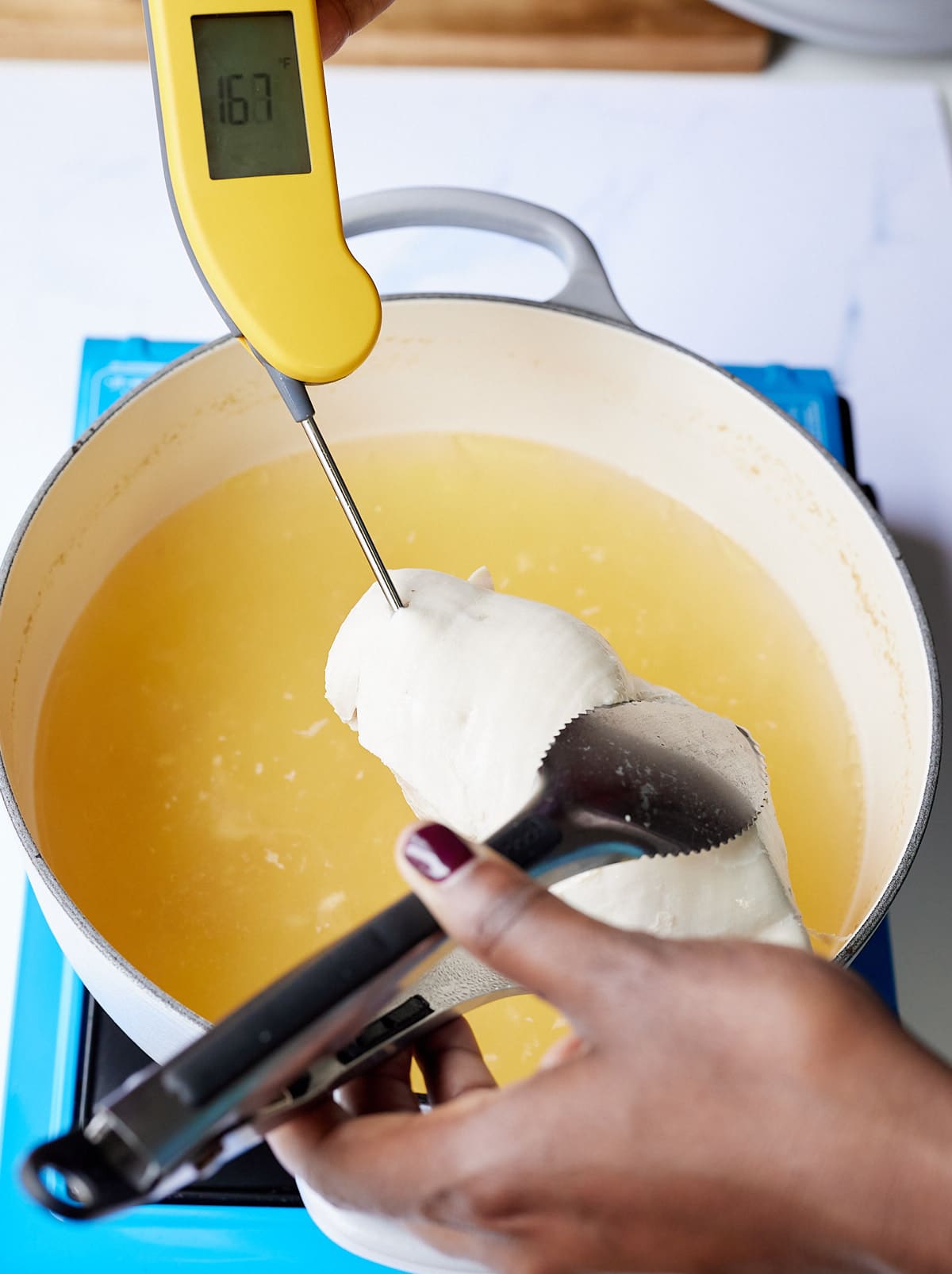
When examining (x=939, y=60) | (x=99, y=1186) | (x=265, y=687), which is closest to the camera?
(x=99, y=1186)

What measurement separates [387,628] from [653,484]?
0.37 meters

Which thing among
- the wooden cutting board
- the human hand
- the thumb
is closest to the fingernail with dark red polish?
the thumb

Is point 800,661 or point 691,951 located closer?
point 691,951

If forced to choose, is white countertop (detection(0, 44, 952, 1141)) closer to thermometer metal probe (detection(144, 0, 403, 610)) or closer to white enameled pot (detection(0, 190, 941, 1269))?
white enameled pot (detection(0, 190, 941, 1269))

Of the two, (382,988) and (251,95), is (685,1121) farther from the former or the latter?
(251,95)

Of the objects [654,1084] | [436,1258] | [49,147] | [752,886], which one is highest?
[49,147]

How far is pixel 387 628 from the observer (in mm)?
657

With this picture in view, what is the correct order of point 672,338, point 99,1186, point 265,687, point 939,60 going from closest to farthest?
1. point 99,1186
2. point 265,687
3. point 672,338
4. point 939,60

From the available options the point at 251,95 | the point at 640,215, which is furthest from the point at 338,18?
the point at 640,215

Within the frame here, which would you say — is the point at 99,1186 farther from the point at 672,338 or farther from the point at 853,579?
the point at 672,338

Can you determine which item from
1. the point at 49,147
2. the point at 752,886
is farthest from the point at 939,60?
the point at 752,886

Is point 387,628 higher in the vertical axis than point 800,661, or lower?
higher

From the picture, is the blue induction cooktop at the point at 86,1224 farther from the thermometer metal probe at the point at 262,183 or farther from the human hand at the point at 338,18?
the human hand at the point at 338,18

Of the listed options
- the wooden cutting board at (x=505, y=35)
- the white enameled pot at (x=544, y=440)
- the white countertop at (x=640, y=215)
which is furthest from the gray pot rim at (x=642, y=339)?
the wooden cutting board at (x=505, y=35)
